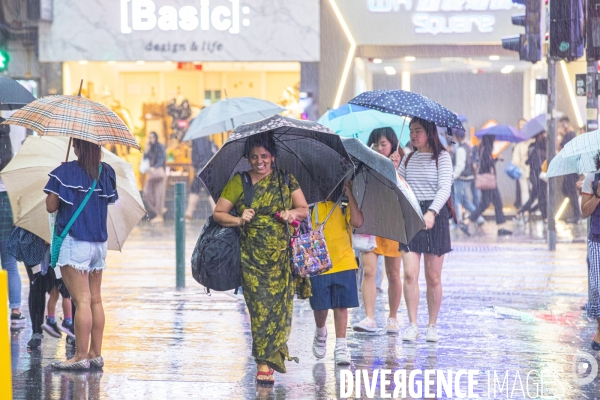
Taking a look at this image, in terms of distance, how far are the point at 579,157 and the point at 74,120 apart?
13.9ft

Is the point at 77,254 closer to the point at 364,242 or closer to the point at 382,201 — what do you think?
the point at 382,201

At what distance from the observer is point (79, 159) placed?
7.62 metres

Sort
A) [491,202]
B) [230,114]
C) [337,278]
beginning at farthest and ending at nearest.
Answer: [491,202]
[230,114]
[337,278]

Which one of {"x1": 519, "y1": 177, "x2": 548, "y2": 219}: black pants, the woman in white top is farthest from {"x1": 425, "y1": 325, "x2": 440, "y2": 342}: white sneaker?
{"x1": 519, "y1": 177, "x2": 548, "y2": 219}: black pants

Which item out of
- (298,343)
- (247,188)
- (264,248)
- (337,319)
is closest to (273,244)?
(264,248)

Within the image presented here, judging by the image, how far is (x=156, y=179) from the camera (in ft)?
72.2

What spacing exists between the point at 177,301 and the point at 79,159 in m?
3.96

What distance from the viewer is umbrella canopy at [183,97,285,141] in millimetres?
12711

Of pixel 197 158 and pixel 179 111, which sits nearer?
pixel 197 158

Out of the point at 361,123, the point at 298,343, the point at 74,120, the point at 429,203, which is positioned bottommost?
the point at 298,343

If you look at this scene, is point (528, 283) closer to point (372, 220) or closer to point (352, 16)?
point (372, 220)

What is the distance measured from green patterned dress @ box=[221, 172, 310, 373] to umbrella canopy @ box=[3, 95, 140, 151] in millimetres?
980

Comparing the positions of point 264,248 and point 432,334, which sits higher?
point 264,248

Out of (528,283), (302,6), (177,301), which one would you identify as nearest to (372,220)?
(177,301)
